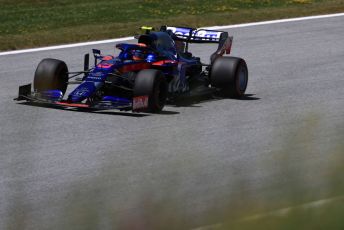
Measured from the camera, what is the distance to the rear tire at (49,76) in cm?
1087

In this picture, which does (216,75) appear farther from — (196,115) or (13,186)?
(13,186)

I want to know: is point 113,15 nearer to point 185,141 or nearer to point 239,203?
point 185,141

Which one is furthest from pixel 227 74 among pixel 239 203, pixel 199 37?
pixel 239 203

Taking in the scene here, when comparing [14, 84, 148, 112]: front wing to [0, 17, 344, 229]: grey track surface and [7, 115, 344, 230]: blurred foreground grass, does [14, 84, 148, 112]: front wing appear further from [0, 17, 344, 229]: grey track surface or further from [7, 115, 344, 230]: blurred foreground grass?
[7, 115, 344, 230]: blurred foreground grass

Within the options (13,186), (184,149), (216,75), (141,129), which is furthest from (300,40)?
(184,149)

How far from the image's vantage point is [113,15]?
18.7m

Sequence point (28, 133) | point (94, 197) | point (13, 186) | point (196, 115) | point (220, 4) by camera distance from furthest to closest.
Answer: point (220, 4), point (196, 115), point (28, 133), point (13, 186), point (94, 197)

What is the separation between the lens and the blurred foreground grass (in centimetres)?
314

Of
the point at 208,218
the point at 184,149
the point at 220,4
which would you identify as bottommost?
the point at 220,4

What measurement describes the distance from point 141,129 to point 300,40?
740 cm

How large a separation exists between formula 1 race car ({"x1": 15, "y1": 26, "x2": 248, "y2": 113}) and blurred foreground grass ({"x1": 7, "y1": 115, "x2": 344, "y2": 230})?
6550 mm

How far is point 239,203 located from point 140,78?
6.89 metres

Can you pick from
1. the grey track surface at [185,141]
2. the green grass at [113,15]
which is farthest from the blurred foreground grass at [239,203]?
the green grass at [113,15]

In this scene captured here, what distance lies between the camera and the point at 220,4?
20094 mm
